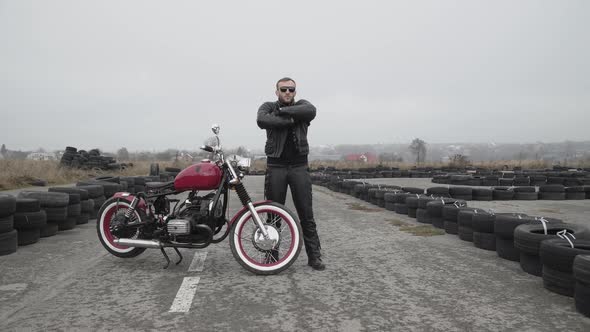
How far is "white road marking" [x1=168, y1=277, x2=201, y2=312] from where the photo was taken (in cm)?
344

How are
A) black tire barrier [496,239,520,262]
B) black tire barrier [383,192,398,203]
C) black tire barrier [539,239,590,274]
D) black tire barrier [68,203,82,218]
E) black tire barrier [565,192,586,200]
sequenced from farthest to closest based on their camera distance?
black tire barrier [565,192,586,200] → black tire barrier [383,192,398,203] → black tire barrier [68,203,82,218] → black tire barrier [496,239,520,262] → black tire barrier [539,239,590,274]

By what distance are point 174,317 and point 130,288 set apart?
1038 mm

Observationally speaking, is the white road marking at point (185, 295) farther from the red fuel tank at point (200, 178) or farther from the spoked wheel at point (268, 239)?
the red fuel tank at point (200, 178)

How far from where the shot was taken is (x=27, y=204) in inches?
243

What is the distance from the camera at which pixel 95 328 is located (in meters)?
3.05

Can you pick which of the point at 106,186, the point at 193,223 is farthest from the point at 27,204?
the point at 106,186

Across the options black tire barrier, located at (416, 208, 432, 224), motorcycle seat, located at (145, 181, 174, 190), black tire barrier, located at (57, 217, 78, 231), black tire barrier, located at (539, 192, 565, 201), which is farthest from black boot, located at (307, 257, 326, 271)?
black tire barrier, located at (539, 192, 565, 201)

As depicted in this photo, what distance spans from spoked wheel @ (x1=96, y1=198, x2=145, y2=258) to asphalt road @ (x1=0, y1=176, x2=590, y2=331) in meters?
0.14

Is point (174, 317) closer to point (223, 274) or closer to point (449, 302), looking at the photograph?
point (223, 274)

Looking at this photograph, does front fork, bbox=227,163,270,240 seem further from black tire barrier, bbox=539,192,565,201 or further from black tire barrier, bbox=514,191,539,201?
black tire barrier, bbox=539,192,565,201

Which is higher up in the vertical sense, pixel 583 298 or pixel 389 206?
pixel 583 298

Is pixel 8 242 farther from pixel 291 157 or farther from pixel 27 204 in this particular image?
pixel 291 157

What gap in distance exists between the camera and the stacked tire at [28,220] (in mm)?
6102

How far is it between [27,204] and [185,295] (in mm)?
3879
